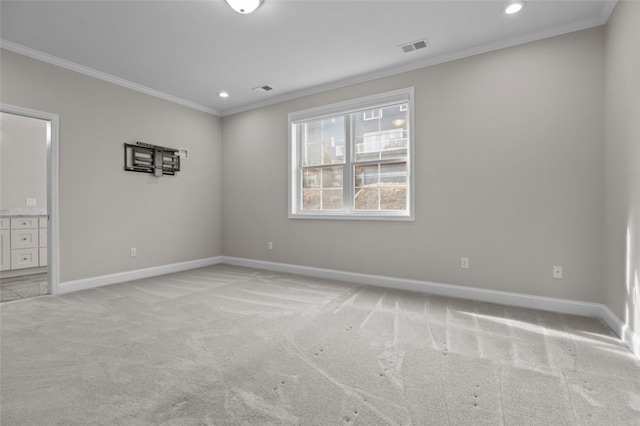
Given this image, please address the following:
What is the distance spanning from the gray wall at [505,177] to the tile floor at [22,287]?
12.7 feet

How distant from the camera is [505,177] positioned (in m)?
3.20

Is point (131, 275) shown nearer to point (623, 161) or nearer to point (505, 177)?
point (505, 177)

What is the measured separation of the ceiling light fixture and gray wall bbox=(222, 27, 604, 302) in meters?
1.90

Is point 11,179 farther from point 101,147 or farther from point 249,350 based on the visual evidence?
point 249,350

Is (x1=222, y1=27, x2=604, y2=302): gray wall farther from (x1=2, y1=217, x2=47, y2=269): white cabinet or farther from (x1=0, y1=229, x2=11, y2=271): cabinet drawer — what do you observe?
(x1=0, y1=229, x2=11, y2=271): cabinet drawer

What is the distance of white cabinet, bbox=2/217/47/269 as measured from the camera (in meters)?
4.58

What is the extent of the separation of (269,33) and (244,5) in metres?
0.51

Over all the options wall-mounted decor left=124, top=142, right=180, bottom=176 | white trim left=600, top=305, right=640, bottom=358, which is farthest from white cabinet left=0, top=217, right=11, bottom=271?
white trim left=600, top=305, right=640, bottom=358

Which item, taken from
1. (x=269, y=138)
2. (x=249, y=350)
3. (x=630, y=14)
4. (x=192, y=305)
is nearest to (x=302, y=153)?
(x=269, y=138)

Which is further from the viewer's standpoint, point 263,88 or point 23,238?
point 23,238

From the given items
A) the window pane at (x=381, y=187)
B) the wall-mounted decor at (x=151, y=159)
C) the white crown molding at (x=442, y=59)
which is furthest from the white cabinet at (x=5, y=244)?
the window pane at (x=381, y=187)

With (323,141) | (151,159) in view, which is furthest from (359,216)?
(151,159)

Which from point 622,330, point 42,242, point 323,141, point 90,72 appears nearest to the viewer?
point 622,330

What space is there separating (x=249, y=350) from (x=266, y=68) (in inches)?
130
